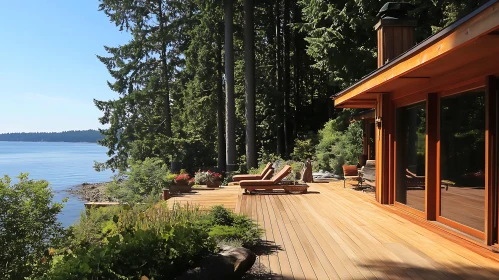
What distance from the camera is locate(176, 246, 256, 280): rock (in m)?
3.63

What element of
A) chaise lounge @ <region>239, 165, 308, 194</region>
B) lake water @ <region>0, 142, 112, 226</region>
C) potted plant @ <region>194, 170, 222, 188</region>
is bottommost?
lake water @ <region>0, 142, 112, 226</region>

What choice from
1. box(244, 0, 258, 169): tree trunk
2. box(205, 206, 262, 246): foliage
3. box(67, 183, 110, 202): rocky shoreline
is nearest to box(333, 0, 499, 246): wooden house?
box(205, 206, 262, 246): foliage

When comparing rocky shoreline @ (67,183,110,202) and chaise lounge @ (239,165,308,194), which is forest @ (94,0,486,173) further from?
chaise lounge @ (239,165,308,194)

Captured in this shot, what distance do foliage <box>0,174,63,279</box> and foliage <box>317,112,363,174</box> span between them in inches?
478

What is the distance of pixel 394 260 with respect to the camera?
4.62 meters

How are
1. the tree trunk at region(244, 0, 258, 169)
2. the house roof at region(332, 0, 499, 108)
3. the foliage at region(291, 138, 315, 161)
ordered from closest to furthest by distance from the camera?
the house roof at region(332, 0, 499, 108)
the foliage at region(291, 138, 315, 161)
the tree trunk at region(244, 0, 258, 169)

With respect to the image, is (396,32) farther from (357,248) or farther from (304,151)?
(304,151)

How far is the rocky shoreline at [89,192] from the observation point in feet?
88.6

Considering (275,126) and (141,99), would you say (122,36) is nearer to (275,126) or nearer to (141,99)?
(141,99)

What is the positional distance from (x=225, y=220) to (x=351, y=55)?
12236 mm

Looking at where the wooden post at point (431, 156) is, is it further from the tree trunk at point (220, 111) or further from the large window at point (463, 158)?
the tree trunk at point (220, 111)

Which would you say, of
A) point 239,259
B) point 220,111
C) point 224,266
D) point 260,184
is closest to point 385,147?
point 260,184

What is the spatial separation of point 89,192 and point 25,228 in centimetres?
2613

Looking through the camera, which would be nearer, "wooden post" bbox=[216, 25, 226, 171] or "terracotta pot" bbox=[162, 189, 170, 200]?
"terracotta pot" bbox=[162, 189, 170, 200]
